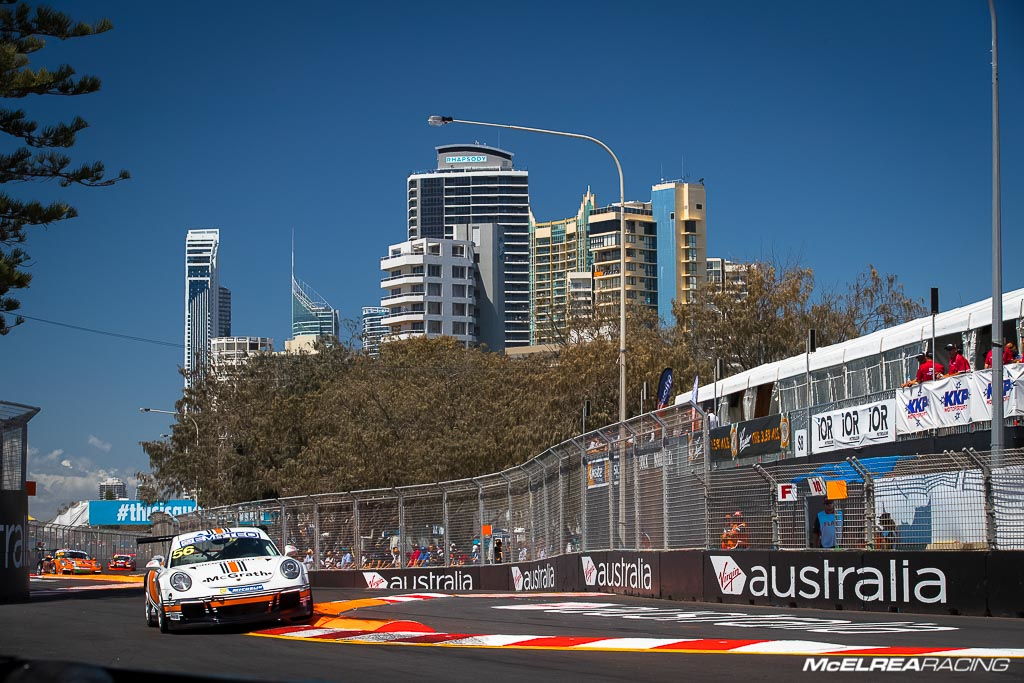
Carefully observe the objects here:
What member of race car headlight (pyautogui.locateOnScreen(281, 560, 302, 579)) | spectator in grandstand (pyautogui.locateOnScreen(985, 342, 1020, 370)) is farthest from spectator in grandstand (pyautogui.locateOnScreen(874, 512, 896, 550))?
spectator in grandstand (pyautogui.locateOnScreen(985, 342, 1020, 370))

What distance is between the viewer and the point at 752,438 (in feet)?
123

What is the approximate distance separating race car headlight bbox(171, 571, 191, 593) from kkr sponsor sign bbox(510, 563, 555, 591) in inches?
495

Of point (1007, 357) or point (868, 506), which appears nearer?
point (868, 506)

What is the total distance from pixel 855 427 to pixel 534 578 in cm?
1027

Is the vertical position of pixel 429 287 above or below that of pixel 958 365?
above

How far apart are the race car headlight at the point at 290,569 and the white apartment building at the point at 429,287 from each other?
140m

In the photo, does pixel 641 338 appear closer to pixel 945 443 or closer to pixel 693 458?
pixel 945 443

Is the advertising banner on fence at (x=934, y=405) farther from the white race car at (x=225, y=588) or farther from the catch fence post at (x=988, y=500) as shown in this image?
the white race car at (x=225, y=588)

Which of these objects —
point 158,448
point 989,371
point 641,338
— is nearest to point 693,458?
point 989,371

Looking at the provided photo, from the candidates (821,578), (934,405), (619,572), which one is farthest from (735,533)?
(934,405)

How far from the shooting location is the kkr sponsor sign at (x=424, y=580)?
94.9 ft

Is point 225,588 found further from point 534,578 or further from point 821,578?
point 534,578

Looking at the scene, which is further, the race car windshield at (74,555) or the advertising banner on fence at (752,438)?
the race car windshield at (74,555)

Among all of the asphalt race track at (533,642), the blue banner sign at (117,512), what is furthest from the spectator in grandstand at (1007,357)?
the blue banner sign at (117,512)
